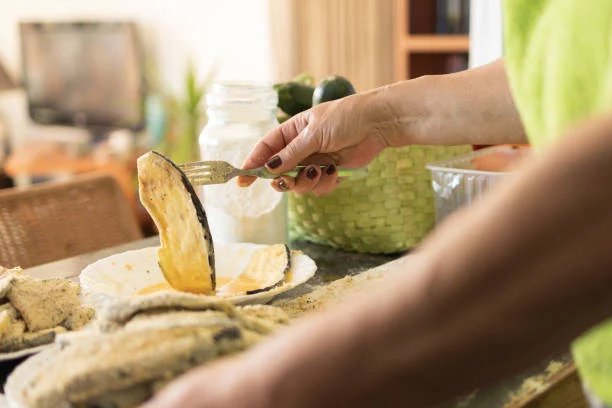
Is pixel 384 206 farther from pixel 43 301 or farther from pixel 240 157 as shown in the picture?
pixel 43 301

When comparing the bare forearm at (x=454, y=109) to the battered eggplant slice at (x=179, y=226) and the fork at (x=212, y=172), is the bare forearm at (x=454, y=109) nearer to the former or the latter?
the fork at (x=212, y=172)

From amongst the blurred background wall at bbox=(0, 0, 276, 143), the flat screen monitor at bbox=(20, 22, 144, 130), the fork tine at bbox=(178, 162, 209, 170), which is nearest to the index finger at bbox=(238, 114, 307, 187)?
the fork tine at bbox=(178, 162, 209, 170)

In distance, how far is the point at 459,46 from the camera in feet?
9.94

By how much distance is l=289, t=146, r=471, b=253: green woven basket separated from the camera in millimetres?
1272

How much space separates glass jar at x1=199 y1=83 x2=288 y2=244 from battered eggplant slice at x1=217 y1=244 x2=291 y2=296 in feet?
0.45

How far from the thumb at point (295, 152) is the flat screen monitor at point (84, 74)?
3.44 metres

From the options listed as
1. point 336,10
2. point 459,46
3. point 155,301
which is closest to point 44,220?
point 155,301

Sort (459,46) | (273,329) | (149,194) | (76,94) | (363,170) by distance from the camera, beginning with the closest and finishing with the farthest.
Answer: (273,329)
(149,194)
(363,170)
(459,46)
(76,94)

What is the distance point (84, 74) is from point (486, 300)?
4644mm

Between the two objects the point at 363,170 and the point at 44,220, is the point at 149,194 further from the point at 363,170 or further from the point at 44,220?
the point at 44,220

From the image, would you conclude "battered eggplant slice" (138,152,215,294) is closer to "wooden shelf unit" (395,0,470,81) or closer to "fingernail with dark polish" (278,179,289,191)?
"fingernail with dark polish" (278,179,289,191)

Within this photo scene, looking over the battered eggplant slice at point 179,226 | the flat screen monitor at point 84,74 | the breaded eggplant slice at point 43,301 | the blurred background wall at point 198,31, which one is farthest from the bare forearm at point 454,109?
the flat screen monitor at point 84,74

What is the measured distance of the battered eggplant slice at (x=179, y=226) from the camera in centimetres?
98

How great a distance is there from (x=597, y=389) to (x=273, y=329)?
281mm
